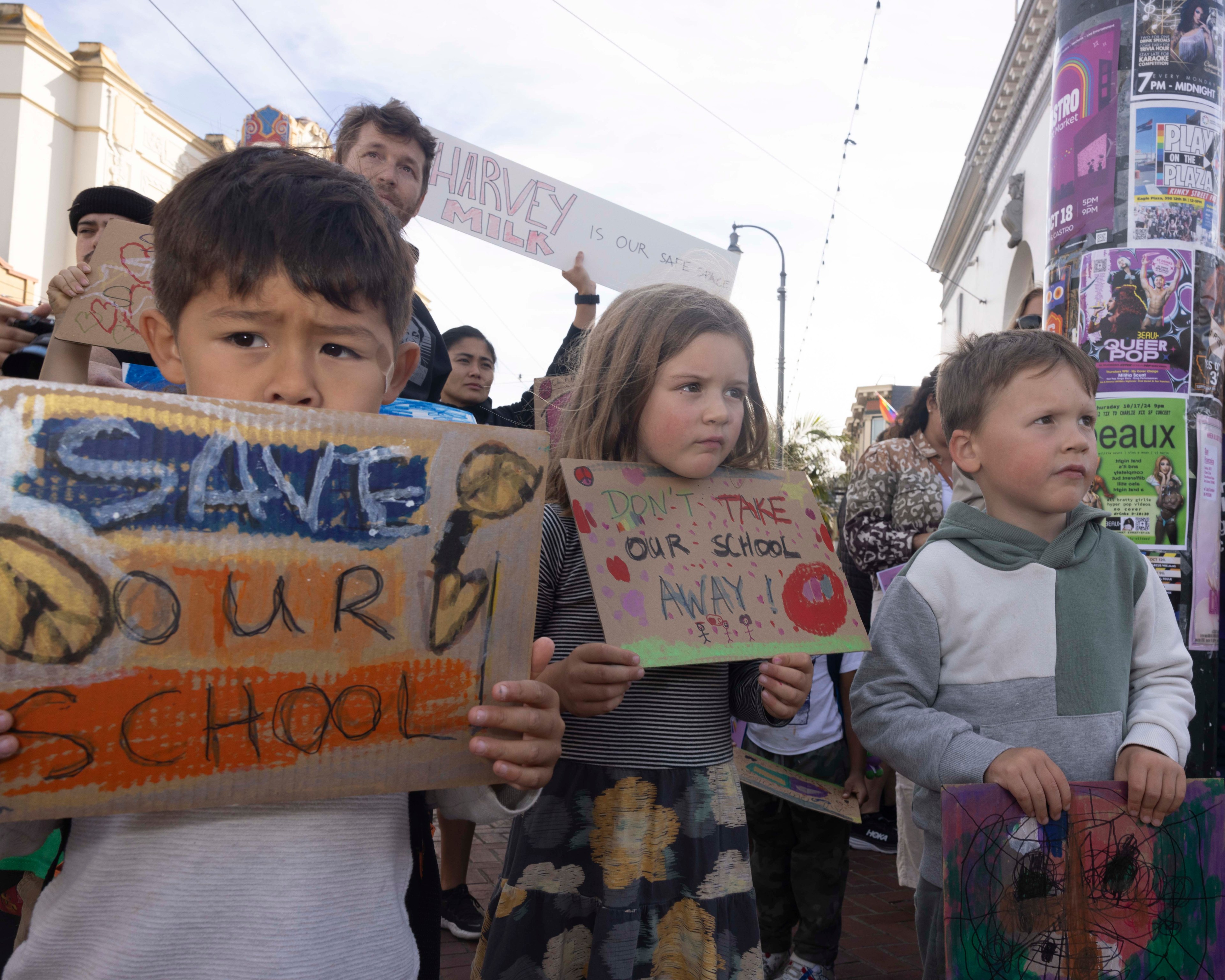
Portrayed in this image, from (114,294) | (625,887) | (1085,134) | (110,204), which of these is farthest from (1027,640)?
(110,204)

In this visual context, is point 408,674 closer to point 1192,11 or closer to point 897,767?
point 897,767

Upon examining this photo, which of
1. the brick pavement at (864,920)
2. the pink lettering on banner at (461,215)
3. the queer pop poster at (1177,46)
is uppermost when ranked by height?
the queer pop poster at (1177,46)

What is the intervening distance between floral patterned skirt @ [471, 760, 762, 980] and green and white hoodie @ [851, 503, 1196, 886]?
0.39 meters

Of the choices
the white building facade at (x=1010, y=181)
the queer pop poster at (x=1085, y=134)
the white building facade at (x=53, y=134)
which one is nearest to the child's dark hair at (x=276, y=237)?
the queer pop poster at (x=1085, y=134)

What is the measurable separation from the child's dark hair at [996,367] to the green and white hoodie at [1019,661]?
261mm

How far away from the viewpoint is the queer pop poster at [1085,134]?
123 inches

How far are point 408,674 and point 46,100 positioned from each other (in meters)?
23.6

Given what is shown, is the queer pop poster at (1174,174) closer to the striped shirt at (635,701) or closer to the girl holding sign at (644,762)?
the girl holding sign at (644,762)

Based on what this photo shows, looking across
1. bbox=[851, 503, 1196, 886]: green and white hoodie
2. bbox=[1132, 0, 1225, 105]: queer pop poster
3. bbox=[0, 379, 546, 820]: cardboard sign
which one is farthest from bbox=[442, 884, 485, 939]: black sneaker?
bbox=[1132, 0, 1225, 105]: queer pop poster

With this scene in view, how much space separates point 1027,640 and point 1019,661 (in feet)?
0.14

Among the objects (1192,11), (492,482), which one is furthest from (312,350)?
(1192,11)

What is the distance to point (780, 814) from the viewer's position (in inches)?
109

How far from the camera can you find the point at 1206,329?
10.1 ft

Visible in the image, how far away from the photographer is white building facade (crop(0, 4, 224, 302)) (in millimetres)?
18391
